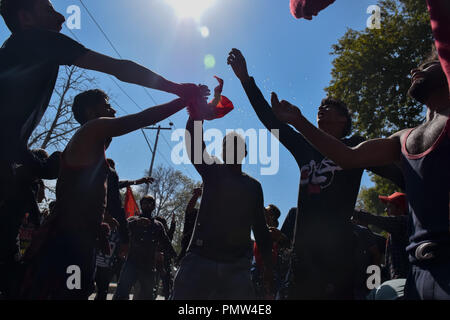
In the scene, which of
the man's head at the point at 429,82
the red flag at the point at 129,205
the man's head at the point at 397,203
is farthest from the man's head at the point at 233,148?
the red flag at the point at 129,205

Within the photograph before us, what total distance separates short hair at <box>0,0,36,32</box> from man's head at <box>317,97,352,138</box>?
2440mm

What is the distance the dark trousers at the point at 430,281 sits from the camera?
140 cm

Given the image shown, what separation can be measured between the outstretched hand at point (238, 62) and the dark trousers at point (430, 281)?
7.14 ft

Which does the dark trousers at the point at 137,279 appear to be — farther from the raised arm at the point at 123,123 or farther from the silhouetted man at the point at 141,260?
the raised arm at the point at 123,123

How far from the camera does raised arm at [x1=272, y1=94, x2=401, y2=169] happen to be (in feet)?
6.14

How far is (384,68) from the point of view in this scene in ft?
48.6

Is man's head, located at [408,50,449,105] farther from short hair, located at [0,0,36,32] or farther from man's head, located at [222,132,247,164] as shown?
short hair, located at [0,0,36,32]

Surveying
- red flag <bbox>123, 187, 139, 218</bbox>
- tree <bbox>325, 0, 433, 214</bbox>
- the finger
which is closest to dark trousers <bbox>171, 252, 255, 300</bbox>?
the finger

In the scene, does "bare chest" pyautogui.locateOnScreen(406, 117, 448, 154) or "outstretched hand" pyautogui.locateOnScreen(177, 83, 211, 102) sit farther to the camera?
"outstretched hand" pyautogui.locateOnScreen(177, 83, 211, 102)
